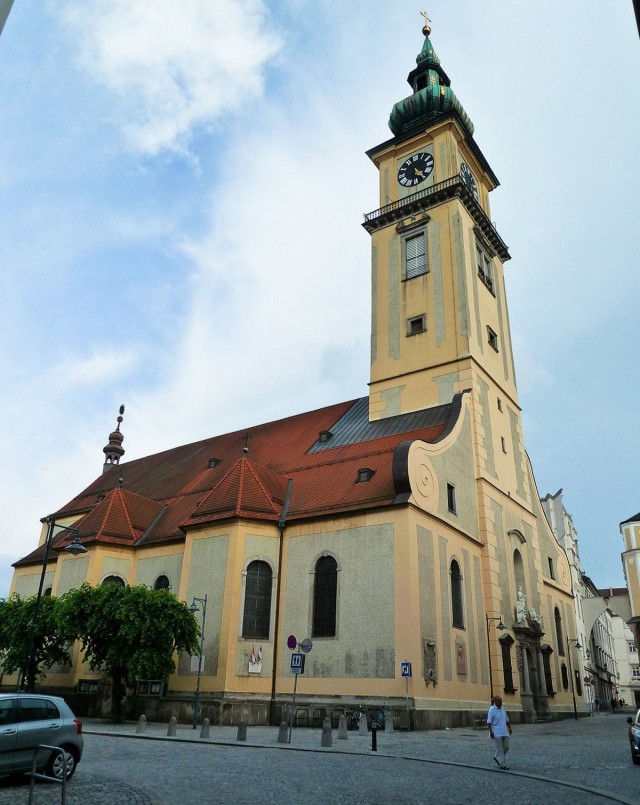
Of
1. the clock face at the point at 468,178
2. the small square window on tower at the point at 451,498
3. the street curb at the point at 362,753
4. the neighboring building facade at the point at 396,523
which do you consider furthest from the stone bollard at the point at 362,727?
the clock face at the point at 468,178

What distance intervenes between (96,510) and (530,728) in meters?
21.0

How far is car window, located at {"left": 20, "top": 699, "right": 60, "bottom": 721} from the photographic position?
398 inches

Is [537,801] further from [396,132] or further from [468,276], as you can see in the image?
[396,132]

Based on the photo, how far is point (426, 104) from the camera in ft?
128

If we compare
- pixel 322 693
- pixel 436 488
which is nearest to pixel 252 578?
pixel 322 693

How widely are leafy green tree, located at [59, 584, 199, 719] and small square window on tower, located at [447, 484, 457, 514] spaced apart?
10.4 m

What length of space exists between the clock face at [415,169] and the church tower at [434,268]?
0.06m

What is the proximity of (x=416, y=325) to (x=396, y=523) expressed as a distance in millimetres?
12811

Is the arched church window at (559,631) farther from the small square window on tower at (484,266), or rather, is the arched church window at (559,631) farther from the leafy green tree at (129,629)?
the leafy green tree at (129,629)

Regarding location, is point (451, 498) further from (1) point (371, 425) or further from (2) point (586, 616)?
(2) point (586, 616)

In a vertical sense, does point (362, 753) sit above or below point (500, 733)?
below

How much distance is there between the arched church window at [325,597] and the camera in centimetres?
2414

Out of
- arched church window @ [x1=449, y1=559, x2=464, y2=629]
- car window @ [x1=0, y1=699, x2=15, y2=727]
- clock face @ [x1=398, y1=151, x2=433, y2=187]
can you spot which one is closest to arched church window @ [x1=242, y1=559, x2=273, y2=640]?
arched church window @ [x1=449, y1=559, x2=464, y2=629]

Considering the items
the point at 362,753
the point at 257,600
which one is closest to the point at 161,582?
the point at 257,600
